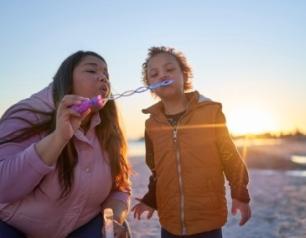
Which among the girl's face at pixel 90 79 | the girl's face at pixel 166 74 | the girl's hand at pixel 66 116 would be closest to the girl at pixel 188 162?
the girl's face at pixel 166 74

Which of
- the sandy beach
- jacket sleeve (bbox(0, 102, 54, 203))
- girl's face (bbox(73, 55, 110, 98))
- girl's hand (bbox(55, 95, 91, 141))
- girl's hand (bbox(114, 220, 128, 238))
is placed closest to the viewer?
girl's hand (bbox(55, 95, 91, 141))

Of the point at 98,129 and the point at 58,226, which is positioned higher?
the point at 98,129

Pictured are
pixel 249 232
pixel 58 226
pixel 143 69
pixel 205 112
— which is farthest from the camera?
pixel 249 232

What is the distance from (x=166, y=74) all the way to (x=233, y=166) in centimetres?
102

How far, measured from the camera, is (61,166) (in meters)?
2.90

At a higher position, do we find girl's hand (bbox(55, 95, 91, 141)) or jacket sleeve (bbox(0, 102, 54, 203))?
girl's hand (bbox(55, 95, 91, 141))

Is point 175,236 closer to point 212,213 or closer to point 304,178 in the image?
point 212,213

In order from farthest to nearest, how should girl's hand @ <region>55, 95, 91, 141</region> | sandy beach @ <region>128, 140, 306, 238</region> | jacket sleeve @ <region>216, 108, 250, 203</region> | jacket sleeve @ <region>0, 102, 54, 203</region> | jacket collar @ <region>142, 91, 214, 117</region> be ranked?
sandy beach @ <region>128, 140, 306, 238</region> → jacket collar @ <region>142, 91, 214, 117</region> → jacket sleeve @ <region>216, 108, 250, 203</region> → jacket sleeve @ <region>0, 102, 54, 203</region> → girl's hand @ <region>55, 95, 91, 141</region>

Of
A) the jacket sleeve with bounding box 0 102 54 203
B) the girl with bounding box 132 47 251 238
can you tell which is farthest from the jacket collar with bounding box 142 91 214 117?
the jacket sleeve with bounding box 0 102 54 203

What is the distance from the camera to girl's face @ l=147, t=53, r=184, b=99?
386 cm

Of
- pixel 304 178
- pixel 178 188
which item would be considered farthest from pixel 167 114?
pixel 304 178

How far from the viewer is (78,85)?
3.07m

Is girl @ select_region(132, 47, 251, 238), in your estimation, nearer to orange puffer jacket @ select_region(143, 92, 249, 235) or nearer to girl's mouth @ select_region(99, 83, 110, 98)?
orange puffer jacket @ select_region(143, 92, 249, 235)

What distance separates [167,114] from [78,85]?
119cm
